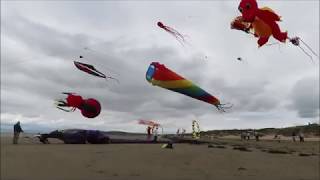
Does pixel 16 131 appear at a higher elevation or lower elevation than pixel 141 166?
higher

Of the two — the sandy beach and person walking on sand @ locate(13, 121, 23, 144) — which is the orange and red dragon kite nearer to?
the sandy beach

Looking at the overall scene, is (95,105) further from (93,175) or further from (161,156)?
(93,175)

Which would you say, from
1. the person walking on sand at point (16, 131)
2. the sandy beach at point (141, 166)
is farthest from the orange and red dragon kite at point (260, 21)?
the person walking on sand at point (16, 131)

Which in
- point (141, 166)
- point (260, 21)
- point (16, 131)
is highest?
point (260, 21)

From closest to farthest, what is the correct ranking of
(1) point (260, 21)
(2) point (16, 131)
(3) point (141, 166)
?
(1) point (260, 21) → (3) point (141, 166) → (2) point (16, 131)

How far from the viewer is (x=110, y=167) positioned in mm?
15953

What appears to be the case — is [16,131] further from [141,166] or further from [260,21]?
[260,21]

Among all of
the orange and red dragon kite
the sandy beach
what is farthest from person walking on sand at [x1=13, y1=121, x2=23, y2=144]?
the orange and red dragon kite

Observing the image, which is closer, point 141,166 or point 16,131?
point 141,166

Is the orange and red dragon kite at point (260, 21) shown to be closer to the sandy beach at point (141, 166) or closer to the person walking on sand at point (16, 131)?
the sandy beach at point (141, 166)

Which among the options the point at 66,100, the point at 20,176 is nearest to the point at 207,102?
the point at 66,100

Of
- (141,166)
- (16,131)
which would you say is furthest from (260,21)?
(16,131)

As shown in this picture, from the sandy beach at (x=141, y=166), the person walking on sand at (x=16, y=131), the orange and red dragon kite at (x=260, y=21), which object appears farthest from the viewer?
the person walking on sand at (x=16, y=131)

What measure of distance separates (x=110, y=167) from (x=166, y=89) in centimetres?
742
